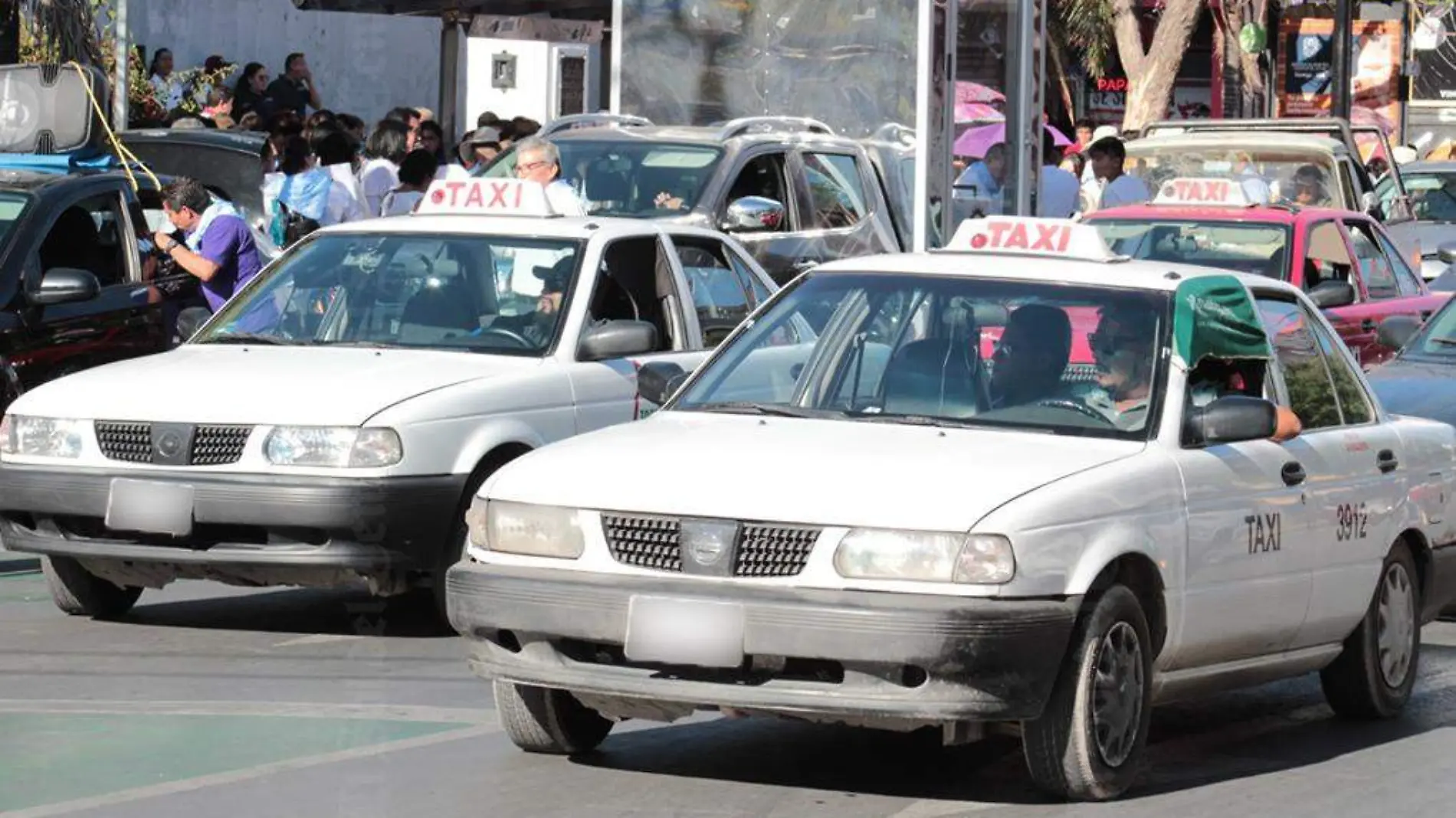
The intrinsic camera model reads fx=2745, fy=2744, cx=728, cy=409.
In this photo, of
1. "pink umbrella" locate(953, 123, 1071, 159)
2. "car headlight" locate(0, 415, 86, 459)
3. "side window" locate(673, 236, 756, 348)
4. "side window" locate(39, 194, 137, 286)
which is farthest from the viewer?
"pink umbrella" locate(953, 123, 1071, 159)

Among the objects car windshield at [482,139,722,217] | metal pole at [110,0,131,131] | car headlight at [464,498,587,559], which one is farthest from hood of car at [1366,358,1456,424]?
metal pole at [110,0,131,131]

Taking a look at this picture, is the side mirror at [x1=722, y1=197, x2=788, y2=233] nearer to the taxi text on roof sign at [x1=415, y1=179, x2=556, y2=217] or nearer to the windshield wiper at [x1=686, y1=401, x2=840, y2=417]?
the taxi text on roof sign at [x1=415, y1=179, x2=556, y2=217]

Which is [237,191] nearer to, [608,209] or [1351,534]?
[608,209]

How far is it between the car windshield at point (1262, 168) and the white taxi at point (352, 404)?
418 inches

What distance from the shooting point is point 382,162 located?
61.3ft

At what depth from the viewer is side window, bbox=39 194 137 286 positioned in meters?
12.4

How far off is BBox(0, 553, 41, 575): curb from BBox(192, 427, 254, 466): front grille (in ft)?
8.20

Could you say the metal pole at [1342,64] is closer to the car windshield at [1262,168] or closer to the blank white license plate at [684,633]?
the car windshield at [1262,168]

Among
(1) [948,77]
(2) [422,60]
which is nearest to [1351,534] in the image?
(1) [948,77]

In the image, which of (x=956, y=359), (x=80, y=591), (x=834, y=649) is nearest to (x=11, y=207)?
(x=80, y=591)

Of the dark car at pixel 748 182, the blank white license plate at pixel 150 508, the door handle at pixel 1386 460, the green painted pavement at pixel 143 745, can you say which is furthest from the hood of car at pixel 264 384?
the dark car at pixel 748 182

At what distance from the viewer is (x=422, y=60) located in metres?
27.2

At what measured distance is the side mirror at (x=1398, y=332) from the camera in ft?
41.4

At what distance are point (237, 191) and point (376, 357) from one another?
716 centimetres
